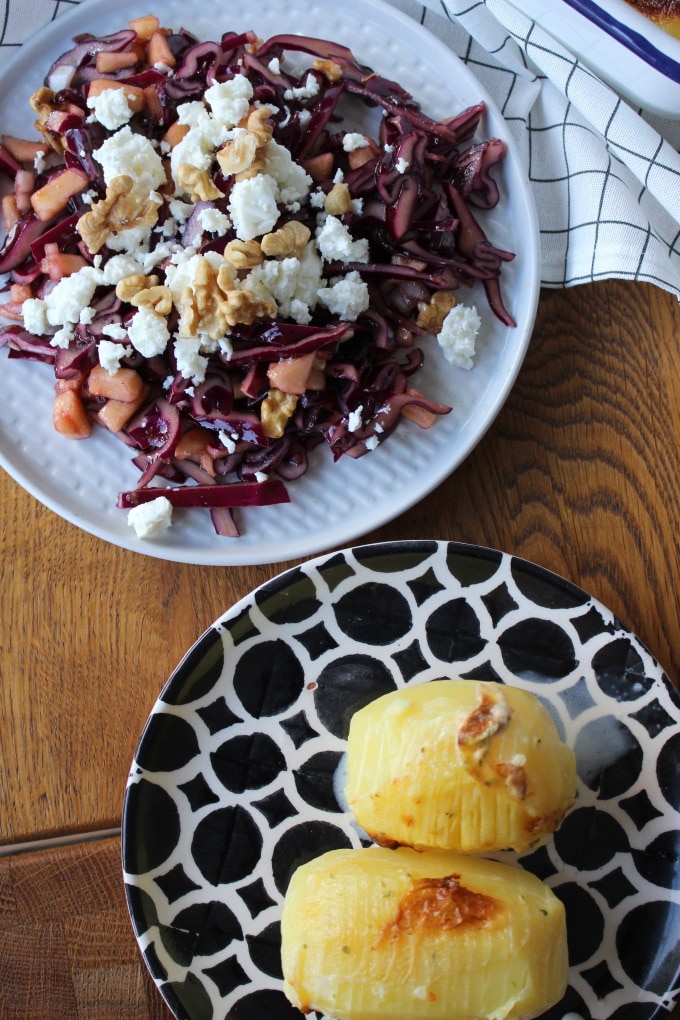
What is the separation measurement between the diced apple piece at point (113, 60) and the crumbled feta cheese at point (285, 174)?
0.72 ft

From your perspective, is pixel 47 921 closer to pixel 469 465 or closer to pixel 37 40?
pixel 469 465

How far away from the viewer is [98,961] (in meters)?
1.10

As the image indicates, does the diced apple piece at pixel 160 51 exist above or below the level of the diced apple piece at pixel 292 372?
above

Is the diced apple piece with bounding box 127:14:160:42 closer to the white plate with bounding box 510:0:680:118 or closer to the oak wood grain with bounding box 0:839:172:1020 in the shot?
the white plate with bounding box 510:0:680:118

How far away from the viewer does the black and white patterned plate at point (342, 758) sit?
3.34 feet

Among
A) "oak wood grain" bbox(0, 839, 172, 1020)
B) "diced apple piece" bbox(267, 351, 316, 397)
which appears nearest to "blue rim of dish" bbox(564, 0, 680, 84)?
"diced apple piece" bbox(267, 351, 316, 397)

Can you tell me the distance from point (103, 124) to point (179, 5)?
0.21 m

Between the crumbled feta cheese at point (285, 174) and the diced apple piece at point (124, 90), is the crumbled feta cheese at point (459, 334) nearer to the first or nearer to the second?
the crumbled feta cheese at point (285, 174)

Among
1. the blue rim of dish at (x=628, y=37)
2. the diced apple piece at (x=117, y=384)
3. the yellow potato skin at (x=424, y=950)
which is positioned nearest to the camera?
the yellow potato skin at (x=424, y=950)

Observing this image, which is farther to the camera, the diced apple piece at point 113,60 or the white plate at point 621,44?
the diced apple piece at point 113,60

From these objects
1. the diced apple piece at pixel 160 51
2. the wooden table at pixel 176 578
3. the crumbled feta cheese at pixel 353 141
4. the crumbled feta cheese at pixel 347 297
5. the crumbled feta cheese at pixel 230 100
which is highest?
the crumbled feta cheese at pixel 353 141

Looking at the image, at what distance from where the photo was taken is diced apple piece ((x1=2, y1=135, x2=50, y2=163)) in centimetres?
109

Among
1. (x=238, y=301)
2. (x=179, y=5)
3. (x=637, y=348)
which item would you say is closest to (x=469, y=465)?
(x=637, y=348)

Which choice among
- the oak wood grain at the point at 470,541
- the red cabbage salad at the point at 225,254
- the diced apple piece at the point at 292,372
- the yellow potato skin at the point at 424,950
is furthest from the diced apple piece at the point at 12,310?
the yellow potato skin at the point at 424,950
